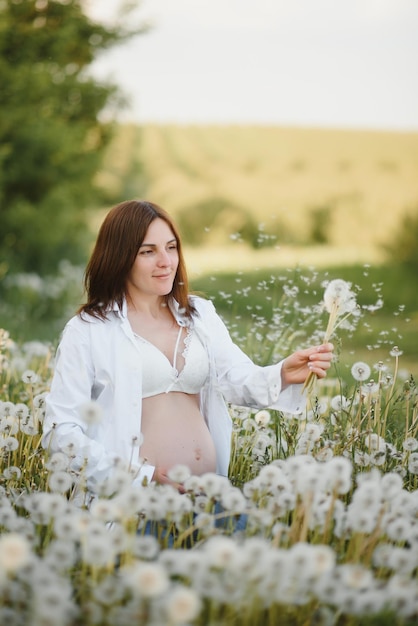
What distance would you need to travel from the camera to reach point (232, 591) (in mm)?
1900

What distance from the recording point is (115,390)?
329cm

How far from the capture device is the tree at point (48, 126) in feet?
37.7

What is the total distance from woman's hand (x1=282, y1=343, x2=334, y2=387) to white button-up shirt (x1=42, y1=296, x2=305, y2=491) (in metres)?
0.04

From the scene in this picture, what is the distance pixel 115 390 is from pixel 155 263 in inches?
22.1

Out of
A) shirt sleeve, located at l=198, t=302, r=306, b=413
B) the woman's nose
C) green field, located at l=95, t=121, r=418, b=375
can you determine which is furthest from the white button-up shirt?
green field, located at l=95, t=121, r=418, b=375

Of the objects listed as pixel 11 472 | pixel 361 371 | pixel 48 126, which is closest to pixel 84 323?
pixel 11 472

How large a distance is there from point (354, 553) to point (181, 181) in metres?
29.8

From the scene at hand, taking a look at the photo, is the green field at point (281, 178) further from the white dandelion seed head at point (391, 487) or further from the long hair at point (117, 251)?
the white dandelion seed head at point (391, 487)

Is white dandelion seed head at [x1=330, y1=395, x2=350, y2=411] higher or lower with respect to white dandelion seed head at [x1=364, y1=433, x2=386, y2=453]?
higher

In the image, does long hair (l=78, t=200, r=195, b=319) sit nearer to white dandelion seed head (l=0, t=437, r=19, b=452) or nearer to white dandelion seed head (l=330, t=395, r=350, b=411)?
white dandelion seed head (l=0, t=437, r=19, b=452)

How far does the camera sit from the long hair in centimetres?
351

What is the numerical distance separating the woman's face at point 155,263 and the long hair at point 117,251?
23mm

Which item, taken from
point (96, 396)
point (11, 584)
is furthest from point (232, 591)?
point (96, 396)

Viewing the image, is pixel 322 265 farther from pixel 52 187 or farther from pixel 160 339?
pixel 160 339
